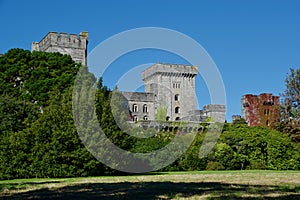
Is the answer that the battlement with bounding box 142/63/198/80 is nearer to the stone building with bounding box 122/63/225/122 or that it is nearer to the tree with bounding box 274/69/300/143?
the stone building with bounding box 122/63/225/122

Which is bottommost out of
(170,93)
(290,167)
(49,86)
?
(290,167)

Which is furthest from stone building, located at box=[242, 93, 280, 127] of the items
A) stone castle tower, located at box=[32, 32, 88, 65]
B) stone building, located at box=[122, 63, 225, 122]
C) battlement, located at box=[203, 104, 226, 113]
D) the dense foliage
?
stone castle tower, located at box=[32, 32, 88, 65]

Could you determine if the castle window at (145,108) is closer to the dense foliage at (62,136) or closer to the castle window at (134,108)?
the castle window at (134,108)

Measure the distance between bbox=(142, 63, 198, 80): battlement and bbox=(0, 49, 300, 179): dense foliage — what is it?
36426mm

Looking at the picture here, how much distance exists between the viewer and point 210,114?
61188 millimetres

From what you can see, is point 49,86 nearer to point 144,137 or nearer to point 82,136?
point 144,137

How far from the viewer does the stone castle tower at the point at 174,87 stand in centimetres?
6838

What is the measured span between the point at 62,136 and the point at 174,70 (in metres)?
52.6

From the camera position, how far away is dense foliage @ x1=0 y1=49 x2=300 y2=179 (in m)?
17.4

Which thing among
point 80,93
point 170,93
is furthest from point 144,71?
Result: point 80,93

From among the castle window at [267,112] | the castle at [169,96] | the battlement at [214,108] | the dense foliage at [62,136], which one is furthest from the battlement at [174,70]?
the dense foliage at [62,136]

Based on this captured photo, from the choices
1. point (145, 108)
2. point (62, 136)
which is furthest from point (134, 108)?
point (62, 136)

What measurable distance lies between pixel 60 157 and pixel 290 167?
17.4 metres

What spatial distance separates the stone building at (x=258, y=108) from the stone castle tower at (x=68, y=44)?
820 inches
